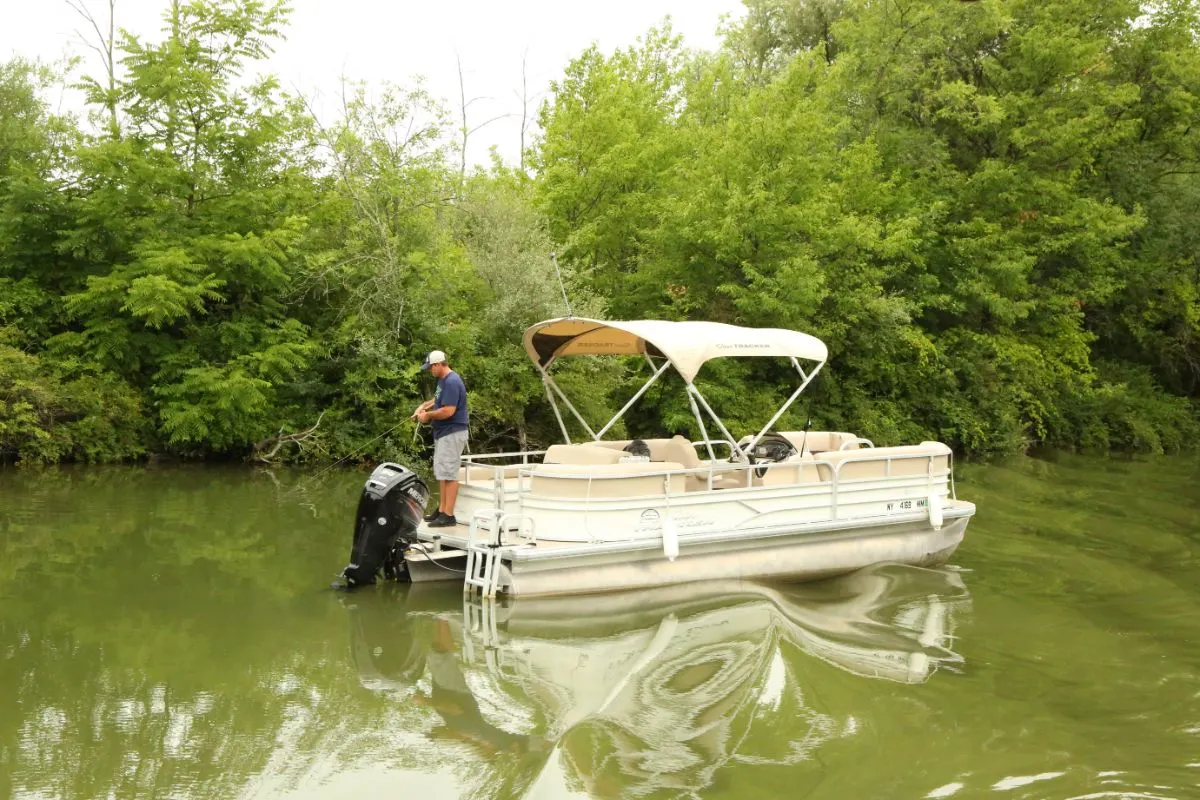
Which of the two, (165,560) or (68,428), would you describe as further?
(68,428)

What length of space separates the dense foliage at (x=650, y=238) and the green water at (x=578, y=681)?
729 cm

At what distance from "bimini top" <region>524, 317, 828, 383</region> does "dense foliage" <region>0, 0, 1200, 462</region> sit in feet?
26.5

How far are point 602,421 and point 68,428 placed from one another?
10.2 m

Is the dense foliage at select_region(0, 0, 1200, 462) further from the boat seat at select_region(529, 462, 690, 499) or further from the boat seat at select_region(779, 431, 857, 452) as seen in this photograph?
the boat seat at select_region(529, 462, 690, 499)

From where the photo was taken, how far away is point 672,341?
33.0 feet

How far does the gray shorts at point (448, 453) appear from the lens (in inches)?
397

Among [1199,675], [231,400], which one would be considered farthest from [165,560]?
[1199,675]

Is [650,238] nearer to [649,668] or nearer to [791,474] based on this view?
[791,474]

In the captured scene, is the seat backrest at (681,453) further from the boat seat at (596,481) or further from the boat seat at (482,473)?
the boat seat at (482,473)

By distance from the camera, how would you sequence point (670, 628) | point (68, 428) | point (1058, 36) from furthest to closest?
1. point (1058, 36)
2. point (68, 428)
3. point (670, 628)

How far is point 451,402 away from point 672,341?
235cm

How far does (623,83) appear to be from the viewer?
2803 centimetres

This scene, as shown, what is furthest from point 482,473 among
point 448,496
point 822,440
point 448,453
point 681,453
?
point 822,440

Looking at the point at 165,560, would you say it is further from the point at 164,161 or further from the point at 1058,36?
the point at 1058,36
